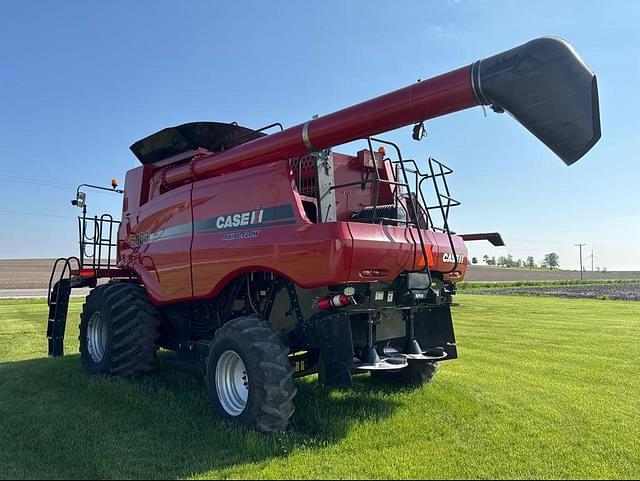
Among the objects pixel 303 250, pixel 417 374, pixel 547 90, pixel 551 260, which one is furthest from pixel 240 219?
pixel 551 260

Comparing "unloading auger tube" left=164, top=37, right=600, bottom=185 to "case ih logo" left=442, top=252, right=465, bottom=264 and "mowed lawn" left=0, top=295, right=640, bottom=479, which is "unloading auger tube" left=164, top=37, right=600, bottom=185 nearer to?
"case ih logo" left=442, top=252, right=465, bottom=264

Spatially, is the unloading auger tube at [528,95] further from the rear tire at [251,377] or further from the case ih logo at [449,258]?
the rear tire at [251,377]

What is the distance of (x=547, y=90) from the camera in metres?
3.76

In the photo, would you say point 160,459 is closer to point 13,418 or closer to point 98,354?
point 13,418

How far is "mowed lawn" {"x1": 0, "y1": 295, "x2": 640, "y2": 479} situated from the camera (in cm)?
389

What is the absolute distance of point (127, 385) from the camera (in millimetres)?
6145

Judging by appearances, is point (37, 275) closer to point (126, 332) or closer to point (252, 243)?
point (126, 332)

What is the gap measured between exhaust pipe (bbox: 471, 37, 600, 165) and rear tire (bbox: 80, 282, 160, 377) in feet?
15.9

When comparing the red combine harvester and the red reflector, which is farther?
the red reflector

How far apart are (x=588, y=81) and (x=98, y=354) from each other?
6.61 metres

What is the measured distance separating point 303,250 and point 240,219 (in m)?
1.06

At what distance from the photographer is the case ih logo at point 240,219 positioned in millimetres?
5207

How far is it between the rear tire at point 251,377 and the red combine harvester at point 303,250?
12 millimetres

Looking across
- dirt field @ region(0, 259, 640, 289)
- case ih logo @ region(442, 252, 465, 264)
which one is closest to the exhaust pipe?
case ih logo @ region(442, 252, 465, 264)
